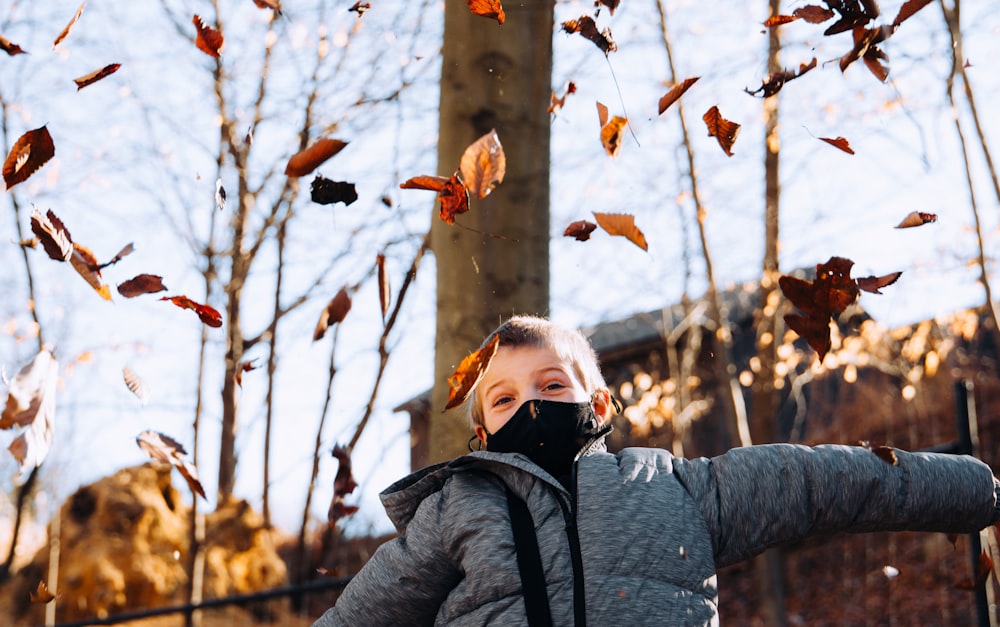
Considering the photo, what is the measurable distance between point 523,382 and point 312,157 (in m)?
0.84

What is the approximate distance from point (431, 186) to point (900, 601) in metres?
8.47

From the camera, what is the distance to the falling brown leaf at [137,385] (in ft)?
7.07

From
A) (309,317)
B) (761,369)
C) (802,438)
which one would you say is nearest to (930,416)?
(802,438)

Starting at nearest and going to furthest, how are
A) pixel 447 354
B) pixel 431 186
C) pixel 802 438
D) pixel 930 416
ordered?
1. pixel 431 186
2. pixel 447 354
3. pixel 930 416
4. pixel 802 438

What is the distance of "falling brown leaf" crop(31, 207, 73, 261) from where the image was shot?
2.07m

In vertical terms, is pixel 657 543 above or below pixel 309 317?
below

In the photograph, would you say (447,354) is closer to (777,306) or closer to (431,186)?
(431,186)

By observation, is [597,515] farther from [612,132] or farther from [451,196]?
[612,132]

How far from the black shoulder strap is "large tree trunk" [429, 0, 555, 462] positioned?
0.67m

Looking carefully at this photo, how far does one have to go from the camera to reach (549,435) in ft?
6.72

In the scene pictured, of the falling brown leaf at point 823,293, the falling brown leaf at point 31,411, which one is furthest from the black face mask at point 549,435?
the falling brown leaf at point 31,411

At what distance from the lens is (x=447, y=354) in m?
2.60

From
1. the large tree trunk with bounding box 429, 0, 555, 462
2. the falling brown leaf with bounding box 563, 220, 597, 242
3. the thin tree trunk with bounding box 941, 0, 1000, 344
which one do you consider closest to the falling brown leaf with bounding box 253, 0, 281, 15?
the large tree trunk with bounding box 429, 0, 555, 462

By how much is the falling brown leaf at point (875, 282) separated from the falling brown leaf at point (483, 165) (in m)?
1.02
